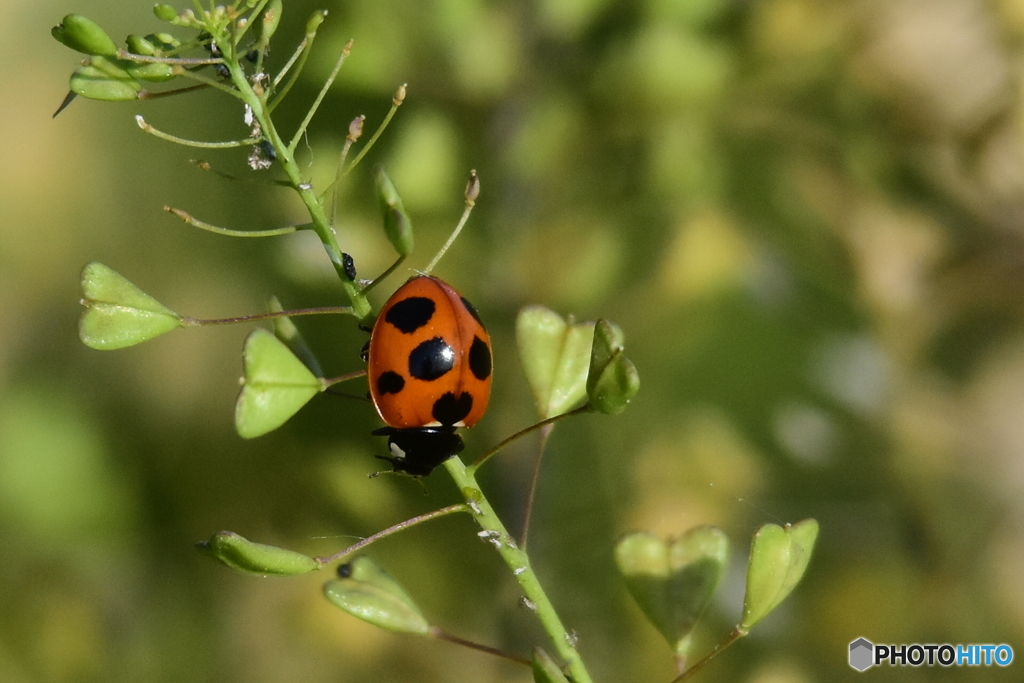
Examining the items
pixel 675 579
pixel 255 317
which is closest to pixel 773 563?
pixel 675 579

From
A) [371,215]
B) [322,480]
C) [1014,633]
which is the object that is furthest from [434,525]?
[1014,633]

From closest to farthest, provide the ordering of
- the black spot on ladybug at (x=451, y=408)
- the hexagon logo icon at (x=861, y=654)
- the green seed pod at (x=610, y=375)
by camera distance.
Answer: the green seed pod at (x=610, y=375)
the black spot on ladybug at (x=451, y=408)
the hexagon logo icon at (x=861, y=654)

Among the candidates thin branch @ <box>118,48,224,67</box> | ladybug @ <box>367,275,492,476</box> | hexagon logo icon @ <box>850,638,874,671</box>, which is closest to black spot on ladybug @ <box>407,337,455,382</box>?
ladybug @ <box>367,275,492,476</box>

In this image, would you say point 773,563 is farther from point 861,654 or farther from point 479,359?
point 861,654

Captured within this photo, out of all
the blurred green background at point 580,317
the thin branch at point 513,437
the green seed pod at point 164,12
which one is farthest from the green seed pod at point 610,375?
the blurred green background at point 580,317

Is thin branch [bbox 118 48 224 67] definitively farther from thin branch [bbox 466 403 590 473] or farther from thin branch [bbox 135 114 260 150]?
thin branch [bbox 466 403 590 473]

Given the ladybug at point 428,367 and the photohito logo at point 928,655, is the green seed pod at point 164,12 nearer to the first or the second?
the ladybug at point 428,367

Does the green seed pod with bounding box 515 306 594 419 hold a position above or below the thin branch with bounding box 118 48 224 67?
below
